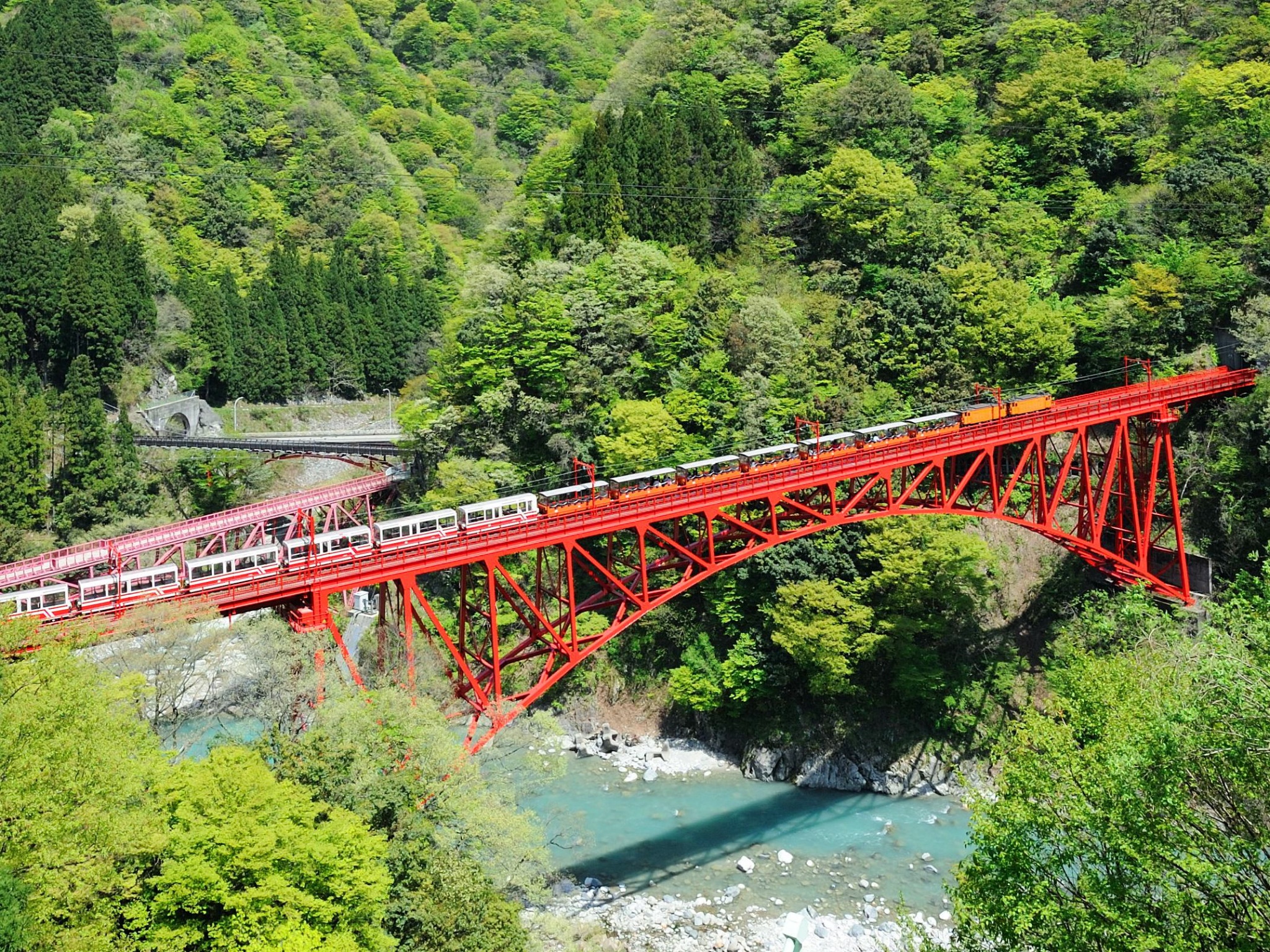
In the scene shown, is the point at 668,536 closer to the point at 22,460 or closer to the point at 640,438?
the point at 640,438

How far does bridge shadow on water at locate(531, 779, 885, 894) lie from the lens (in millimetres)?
30688

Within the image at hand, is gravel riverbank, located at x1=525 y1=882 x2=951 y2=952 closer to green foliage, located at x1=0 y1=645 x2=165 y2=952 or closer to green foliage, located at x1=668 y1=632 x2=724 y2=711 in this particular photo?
green foliage, located at x1=668 y1=632 x2=724 y2=711

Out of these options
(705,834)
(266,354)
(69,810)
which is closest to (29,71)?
(266,354)

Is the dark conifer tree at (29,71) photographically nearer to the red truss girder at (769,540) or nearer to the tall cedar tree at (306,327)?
the tall cedar tree at (306,327)

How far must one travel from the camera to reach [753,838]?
3225 cm

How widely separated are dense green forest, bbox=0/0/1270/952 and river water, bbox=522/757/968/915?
2.93 metres

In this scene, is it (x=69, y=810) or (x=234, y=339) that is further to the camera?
(x=234, y=339)

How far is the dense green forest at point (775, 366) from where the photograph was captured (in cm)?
1639

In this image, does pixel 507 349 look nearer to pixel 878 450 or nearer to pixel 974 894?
pixel 878 450

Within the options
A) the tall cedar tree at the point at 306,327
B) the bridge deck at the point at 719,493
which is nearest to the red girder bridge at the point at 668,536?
the bridge deck at the point at 719,493

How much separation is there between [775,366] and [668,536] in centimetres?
1027

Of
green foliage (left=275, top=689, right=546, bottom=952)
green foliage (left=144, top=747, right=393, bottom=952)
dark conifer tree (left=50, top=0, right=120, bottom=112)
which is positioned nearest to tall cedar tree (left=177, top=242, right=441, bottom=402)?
dark conifer tree (left=50, top=0, right=120, bottom=112)

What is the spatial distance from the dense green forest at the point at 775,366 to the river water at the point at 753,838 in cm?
293

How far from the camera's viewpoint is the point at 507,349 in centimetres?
4350
